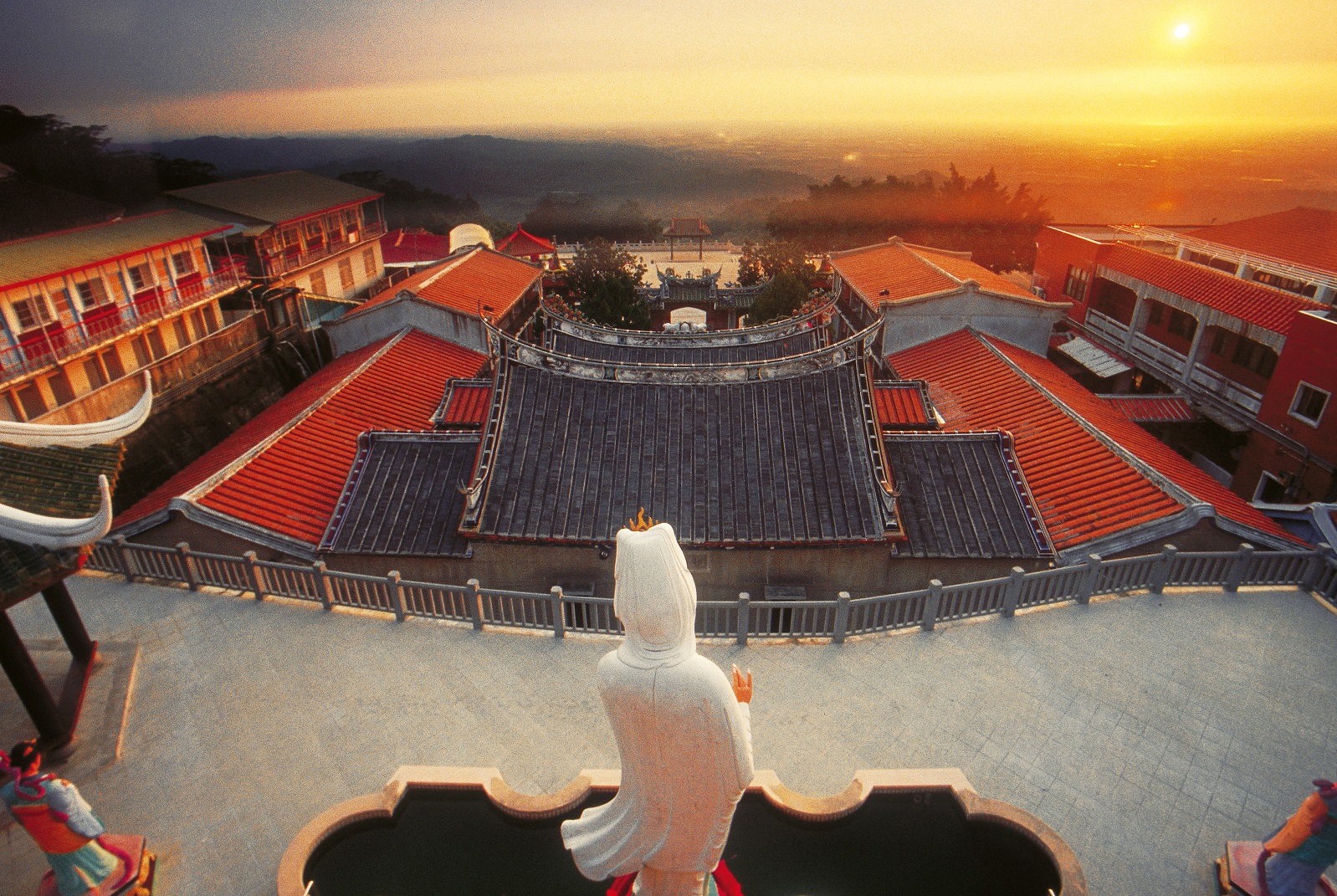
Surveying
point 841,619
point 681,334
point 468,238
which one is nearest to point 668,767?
point 841,619

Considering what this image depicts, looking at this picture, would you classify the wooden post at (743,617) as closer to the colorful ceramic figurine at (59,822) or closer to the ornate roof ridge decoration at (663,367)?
the ornate roof ridge decoration at (663,367)

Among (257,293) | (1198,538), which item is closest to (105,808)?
(1198,538)

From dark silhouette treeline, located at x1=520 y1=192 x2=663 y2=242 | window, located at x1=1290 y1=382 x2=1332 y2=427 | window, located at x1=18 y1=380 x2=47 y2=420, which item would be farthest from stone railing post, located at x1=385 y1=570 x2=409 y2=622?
dark silhouette treeline, located at x1=520 y1=192 x2=663 y2=242

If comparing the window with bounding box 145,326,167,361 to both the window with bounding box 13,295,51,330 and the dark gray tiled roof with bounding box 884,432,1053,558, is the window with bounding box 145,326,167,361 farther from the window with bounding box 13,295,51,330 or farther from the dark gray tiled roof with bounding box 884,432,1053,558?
the dark gray tiled roof with bounding box 884,432,1053,558

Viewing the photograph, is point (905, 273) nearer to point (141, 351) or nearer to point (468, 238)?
point (468, 238)

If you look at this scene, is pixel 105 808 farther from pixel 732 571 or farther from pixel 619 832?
pixel 732 571
